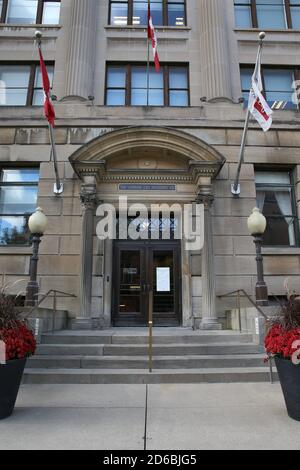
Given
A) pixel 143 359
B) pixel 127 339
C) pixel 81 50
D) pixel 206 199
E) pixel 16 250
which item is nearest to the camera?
pixel 143 359

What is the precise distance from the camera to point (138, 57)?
15164mm

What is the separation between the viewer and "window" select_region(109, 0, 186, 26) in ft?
52.0

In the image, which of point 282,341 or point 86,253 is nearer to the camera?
point 282,341

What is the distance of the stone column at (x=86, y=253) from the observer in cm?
1122

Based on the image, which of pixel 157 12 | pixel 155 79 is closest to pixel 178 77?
pixel 155 79

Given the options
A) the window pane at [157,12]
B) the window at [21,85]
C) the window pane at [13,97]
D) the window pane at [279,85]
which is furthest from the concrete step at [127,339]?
the window pane at [157,12]

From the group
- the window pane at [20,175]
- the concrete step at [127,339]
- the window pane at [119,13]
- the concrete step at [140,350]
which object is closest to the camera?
the concrete step at [140,350]

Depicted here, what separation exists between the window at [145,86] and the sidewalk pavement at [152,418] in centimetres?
1163

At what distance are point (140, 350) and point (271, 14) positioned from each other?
16.1m

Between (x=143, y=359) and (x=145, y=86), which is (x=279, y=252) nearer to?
(x=143, y=359)

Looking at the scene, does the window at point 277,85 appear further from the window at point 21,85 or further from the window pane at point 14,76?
the window pane at point 14,76

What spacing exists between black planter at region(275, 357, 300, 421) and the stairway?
2291 millimetres

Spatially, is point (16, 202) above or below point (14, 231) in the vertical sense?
above

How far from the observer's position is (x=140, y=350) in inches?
333
